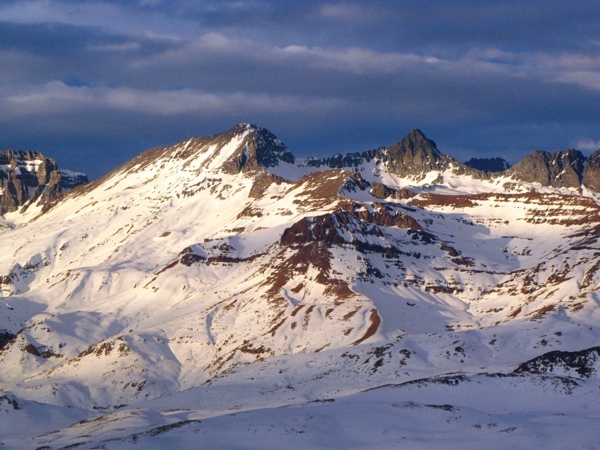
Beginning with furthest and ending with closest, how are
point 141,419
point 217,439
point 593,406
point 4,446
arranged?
point 141,419 < point 4,446 < point 593,406 < point 217,439

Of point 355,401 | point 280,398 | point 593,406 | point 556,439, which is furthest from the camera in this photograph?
point 280,398

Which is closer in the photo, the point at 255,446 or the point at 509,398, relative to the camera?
the point at 255,446

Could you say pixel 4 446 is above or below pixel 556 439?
below

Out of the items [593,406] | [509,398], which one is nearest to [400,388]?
[509,398]

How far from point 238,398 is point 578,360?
61931mm

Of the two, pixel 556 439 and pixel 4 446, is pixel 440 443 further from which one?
pixel 4 446

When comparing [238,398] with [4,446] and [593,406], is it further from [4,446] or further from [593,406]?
[593,406]

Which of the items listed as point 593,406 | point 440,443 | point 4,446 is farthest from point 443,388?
point 4,446

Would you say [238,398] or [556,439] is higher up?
[556,439]

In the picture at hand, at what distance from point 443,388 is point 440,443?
1290 inches

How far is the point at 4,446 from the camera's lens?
152 meters

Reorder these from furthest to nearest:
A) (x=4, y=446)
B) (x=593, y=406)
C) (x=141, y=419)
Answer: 1. (x=141, y=419)
2. (x=4, y=446)
3. (x=593, y=406)

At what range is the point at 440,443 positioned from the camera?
373ft

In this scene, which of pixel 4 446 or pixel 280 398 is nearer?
pixel 4 446
